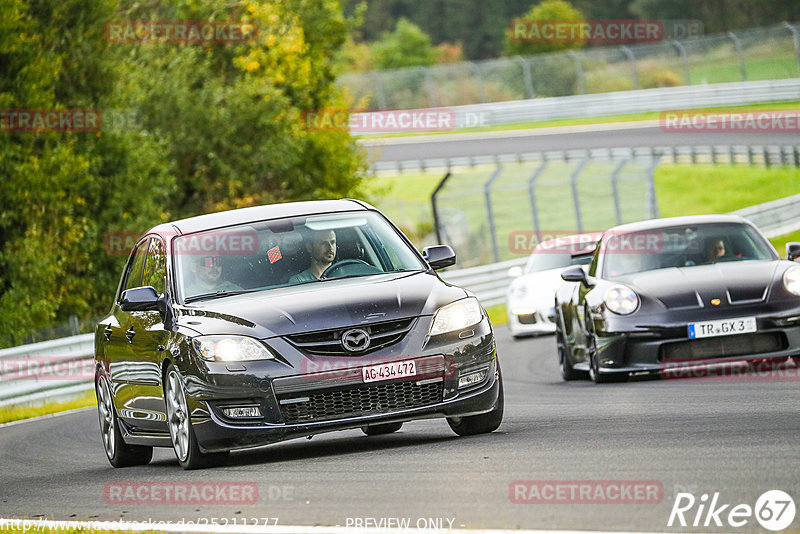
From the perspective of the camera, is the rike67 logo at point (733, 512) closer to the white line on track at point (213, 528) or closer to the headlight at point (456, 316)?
the white line on track at point (213, 528)

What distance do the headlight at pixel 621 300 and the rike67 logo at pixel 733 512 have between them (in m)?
5.99

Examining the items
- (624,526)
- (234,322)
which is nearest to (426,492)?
(624,526)

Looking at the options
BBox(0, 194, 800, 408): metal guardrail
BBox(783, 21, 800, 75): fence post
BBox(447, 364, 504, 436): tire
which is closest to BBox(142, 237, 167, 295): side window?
BBox(447, 364, 504, 436): tire

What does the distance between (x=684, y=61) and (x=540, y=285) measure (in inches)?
1288

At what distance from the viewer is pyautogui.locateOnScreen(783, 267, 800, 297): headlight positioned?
11.9 metres

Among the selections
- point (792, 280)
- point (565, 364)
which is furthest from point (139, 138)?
point (792, 280)

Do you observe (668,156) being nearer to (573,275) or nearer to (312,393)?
(573,275)

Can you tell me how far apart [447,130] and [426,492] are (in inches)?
1945

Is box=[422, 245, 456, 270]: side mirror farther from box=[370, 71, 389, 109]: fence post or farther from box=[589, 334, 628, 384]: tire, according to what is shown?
box=[370, 71, 389, 109]: fence post

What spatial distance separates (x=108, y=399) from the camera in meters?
10.5

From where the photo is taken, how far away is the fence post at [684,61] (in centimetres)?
5006

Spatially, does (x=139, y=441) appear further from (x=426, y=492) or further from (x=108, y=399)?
(x=426, y=492)

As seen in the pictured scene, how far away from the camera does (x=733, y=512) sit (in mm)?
5719

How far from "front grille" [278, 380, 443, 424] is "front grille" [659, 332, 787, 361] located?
158 inches
